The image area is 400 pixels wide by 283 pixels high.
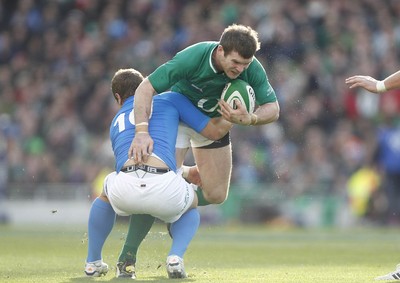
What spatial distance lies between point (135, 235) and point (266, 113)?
1.48 meters

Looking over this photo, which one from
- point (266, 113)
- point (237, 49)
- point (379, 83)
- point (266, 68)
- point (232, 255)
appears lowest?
point (232, 255)

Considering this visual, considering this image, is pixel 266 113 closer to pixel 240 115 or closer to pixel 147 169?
pixel 240 115

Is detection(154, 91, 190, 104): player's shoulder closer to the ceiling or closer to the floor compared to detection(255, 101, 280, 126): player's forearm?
closer to the ceiling

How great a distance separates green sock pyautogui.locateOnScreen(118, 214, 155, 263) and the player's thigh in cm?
93

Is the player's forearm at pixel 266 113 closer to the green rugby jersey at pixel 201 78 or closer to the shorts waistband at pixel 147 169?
the green rugby jersey at pixel 201 78

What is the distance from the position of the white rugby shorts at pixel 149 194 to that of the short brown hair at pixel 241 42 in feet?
3.59

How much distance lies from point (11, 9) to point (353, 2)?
817 cm

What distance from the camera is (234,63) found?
8656 millimetres

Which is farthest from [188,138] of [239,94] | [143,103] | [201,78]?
[143,103]

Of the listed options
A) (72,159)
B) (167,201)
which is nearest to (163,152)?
(167,201)

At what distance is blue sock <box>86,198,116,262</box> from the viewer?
8.77 m

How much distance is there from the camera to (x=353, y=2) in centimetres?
2239

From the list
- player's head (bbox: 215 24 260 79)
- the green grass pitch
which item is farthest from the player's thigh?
player's head (bbox: 215 24 260 79)

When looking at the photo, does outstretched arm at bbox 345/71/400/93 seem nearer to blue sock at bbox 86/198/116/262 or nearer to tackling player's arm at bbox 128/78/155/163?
tackling player's arm at bbox 128/78/155/163
